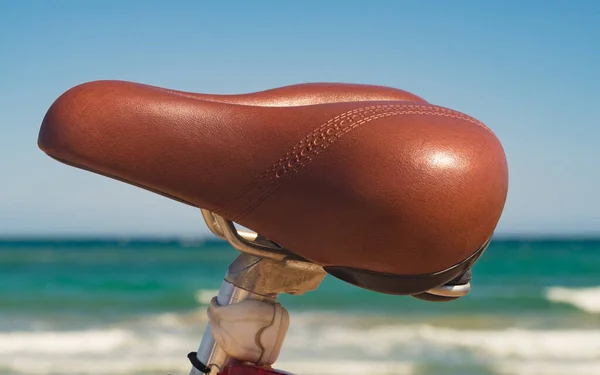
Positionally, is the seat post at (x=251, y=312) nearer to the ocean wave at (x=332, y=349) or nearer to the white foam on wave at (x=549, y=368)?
the ocean wave at (x=332, y=349)

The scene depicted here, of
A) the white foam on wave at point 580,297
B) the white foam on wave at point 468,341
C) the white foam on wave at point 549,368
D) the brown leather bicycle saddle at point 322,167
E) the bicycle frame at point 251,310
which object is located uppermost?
the brown leather bicycle saddle at point 322,167

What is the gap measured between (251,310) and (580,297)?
788 centimetres

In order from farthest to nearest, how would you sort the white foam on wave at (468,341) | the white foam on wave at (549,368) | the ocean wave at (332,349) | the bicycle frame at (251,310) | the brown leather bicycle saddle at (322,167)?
1. the white foam on wave at (468,341)
2. the ocean wave at (332,349)
3. the white foam on wave at (549,368)
4. the bicycle frame at (251,310)
5. the brown leather bicycle saddle at (322,167)

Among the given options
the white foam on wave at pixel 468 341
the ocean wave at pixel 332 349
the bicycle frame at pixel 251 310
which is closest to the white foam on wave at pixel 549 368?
the ocean wave at pixel 332 349

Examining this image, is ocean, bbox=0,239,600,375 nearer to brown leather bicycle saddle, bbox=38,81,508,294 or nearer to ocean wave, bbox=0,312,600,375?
ocean wave, bbox=0,312,600,375

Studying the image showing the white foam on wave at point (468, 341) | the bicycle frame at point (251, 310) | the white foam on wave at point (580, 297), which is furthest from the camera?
the white foam on wave at point (580, 297)

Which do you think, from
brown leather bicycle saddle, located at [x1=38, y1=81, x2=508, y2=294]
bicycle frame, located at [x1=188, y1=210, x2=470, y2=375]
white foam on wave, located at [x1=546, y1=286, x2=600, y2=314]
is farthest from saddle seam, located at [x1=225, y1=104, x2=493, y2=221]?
white foam on wave, located at [x1=546, y1=286, x2=600, y2=314]

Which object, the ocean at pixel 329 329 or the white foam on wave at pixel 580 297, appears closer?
the ocean at pixel 329 329

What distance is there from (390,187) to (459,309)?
628 cm

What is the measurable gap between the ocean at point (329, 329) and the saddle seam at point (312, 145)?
3.29m

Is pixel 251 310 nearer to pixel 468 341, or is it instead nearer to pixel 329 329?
pixel 468 341

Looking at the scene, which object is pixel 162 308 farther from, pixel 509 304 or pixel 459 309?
pixel 509 304

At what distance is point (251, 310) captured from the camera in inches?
34.5

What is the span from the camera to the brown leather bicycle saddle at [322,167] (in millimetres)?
720
